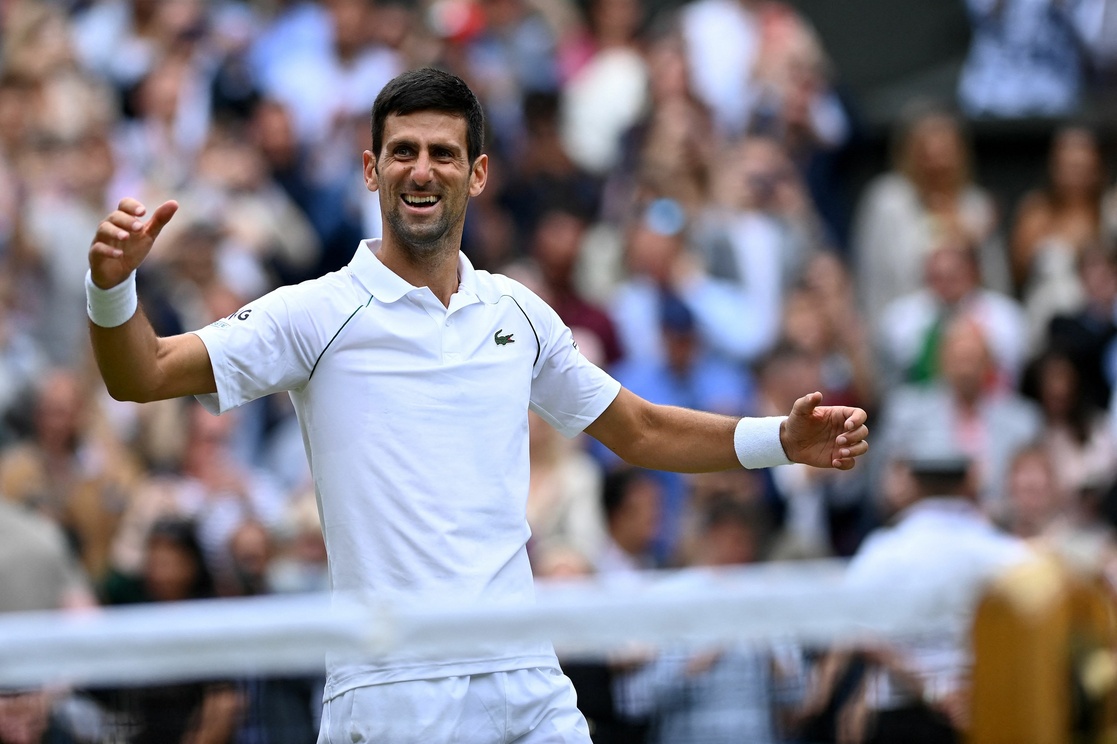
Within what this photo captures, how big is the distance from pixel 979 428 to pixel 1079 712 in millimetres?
6797

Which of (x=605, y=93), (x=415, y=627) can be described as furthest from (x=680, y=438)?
(x=605, y=93)

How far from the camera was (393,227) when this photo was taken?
5070mm

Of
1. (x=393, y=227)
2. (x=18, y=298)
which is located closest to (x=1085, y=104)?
Result: (x=18, y=298)

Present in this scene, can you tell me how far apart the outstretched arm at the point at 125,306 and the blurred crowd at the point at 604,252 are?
180 inches

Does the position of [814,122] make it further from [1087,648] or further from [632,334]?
[1087,648]

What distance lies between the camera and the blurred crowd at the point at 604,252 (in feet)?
32.7

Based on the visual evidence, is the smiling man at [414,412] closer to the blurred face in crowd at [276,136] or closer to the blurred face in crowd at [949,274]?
the blurred face in crowd at [949,274]

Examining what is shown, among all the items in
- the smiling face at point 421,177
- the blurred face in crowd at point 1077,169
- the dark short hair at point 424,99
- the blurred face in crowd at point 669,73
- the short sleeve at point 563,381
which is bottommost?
the short sleeve at point 563,381

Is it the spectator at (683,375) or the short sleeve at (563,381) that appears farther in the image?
the spectator at (683,375)

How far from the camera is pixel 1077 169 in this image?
12570 mm

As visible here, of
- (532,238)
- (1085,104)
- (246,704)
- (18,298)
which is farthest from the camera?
(1085,104)

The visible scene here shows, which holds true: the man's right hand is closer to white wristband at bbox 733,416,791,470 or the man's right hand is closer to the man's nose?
the man's nose

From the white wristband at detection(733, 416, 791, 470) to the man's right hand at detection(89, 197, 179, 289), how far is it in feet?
5.99

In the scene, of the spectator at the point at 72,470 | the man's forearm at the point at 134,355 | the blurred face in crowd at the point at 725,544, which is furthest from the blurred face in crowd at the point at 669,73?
the man's forearm at the point at 134,355
